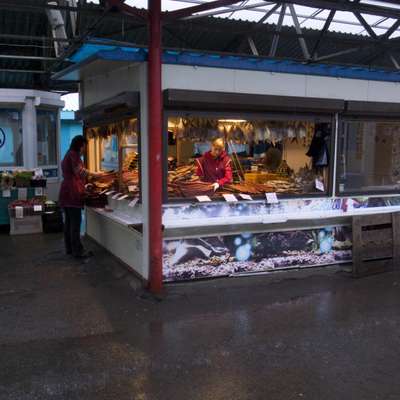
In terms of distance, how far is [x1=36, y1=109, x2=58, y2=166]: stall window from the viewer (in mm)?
10422

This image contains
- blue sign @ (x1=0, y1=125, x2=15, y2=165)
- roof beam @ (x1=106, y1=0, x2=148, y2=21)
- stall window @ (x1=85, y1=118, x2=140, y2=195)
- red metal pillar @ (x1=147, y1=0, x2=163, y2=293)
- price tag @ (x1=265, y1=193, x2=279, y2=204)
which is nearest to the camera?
roof beam @ (x1=106, y1=0, x2=148, y2=21)

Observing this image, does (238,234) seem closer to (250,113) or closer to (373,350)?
(250,113)

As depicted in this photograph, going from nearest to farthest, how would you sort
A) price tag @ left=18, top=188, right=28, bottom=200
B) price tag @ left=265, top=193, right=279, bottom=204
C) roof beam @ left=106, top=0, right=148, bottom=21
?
roof beam @ left=106, top=0, right=148, bottom=21, price tag @ left=265, top=193, right=279, bottom=204, price tag @ left=18, top=188, right=28, bottom=200

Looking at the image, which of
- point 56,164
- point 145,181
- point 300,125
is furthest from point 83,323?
point 56,164

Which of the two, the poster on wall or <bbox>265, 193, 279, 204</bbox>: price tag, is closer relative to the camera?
the poster on wall

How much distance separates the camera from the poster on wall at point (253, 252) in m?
5.84

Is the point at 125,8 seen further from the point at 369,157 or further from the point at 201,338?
the point at 369,157

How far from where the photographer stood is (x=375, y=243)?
22.0 ft

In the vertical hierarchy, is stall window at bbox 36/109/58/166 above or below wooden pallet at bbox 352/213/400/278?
above

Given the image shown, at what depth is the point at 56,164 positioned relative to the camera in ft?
35.5

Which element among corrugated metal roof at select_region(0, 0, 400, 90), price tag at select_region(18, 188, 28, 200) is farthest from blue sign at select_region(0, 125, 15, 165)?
corrugated metal roof at select_region(0, 0, 400, 90)

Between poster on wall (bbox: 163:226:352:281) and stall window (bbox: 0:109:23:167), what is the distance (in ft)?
19.0

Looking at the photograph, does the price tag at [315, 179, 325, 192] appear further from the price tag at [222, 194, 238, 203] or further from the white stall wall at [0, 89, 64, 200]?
the white stall wall at [0, 89, 64, 200]

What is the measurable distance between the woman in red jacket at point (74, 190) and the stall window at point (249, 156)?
177 cm
